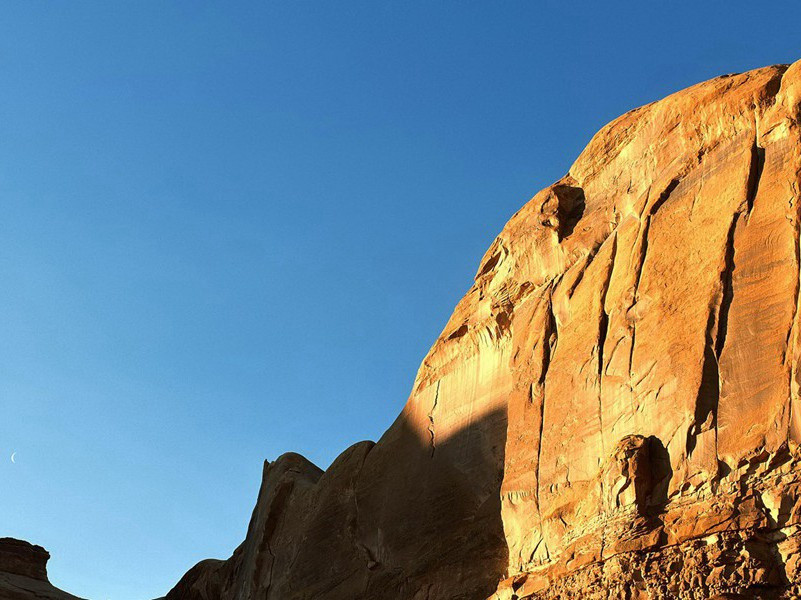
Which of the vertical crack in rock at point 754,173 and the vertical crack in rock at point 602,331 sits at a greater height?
the vertical crack in rock at point 754,173

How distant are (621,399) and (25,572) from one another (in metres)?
33.2

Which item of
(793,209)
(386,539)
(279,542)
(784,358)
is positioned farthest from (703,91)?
(279,542)

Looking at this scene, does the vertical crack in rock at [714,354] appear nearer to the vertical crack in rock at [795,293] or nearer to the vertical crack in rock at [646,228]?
the vertical crack in rock at [795,293]

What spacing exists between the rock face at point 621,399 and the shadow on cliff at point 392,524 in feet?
0.19

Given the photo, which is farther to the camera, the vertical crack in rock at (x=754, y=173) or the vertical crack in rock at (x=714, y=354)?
the vertical crack in rock at (x=754, y=173)

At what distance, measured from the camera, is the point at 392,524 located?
2447cm

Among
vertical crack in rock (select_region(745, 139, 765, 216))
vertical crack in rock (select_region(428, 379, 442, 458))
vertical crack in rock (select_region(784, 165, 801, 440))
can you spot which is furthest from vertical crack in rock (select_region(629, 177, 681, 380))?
vertical crack in rock (select_region(428, 379, 442, 458))

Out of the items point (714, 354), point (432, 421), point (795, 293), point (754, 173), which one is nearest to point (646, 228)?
point (754, 173)

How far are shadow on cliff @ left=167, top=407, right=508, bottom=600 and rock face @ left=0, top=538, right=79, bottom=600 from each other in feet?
43.8

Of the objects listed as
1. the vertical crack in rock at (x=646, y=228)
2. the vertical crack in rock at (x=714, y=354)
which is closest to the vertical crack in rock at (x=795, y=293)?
the vertical crack in rock at (x=714, y=354)

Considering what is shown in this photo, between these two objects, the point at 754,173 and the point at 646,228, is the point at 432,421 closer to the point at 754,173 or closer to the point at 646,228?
the point at 646,228

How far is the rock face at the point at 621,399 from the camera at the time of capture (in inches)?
617

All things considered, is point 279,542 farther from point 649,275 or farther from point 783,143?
point 783,143

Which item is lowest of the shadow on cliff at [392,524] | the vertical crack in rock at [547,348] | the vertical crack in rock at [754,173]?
the shadow on cliff at [392,524]
